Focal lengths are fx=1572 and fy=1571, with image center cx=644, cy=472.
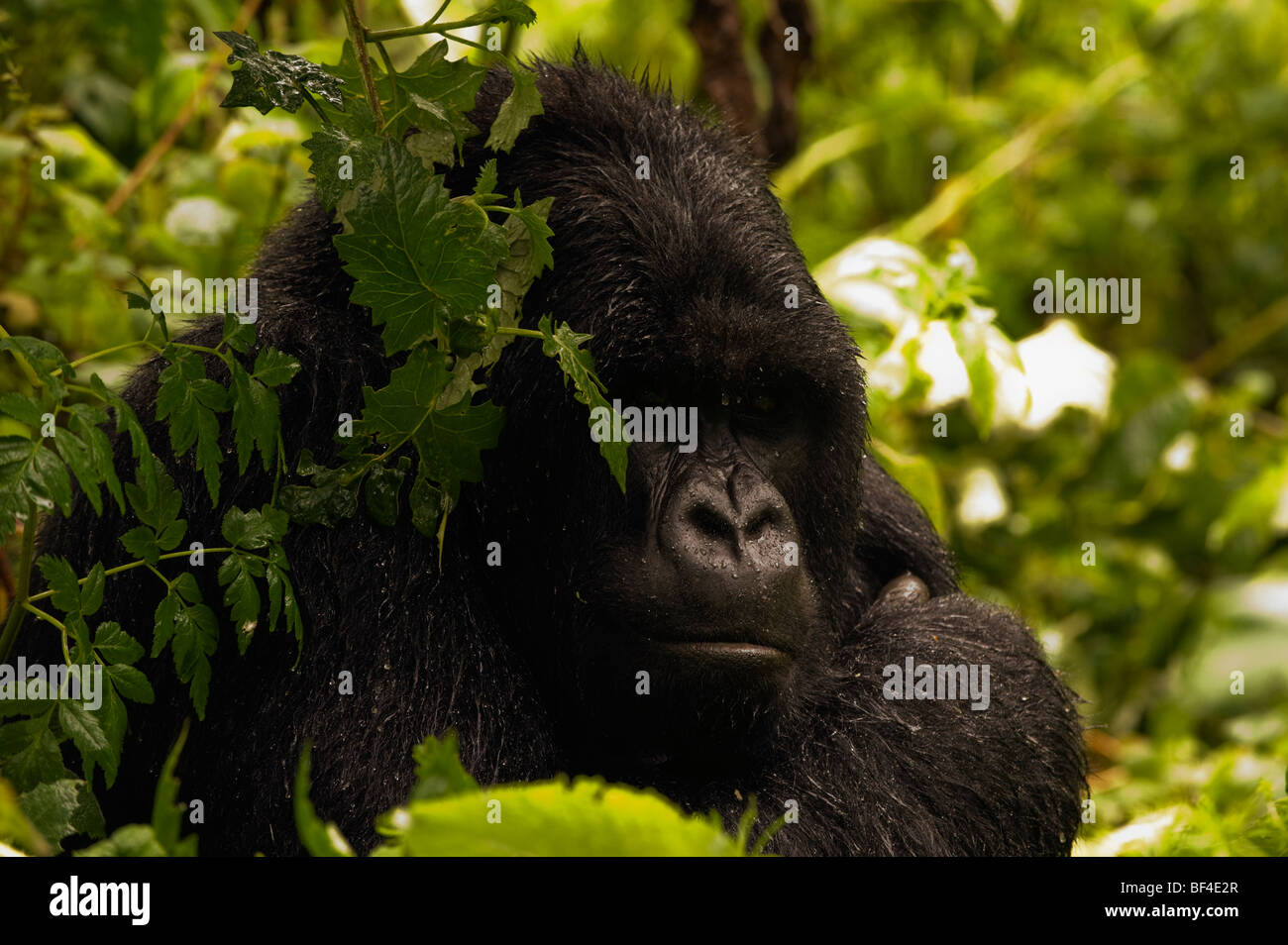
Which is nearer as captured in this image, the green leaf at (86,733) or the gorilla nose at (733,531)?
the green leaf at (86,733)

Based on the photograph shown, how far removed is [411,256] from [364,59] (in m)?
0.41

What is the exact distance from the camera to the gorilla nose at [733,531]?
300 cm

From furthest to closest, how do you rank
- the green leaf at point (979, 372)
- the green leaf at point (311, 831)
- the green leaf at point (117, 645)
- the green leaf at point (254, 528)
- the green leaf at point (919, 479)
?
the green leaf at point (919, 479) → the green leaf at point (979, 372) → the green leaf at point (254, 528) → the green leaf at point (117, 645) → the green leaf at point (311, 831)

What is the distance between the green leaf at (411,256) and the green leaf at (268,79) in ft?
0.98

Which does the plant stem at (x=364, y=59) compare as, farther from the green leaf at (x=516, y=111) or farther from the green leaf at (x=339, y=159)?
the green leaf at (x=516, y=111)

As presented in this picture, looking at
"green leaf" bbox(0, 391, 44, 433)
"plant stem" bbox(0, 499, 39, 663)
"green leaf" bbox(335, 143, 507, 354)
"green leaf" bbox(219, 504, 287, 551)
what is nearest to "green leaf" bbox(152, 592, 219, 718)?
"green leaf" bbox(219, 504, 287, 551)

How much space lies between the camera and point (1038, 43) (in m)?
8.56

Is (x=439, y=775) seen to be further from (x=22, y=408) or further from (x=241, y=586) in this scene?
(x=22, y=408)

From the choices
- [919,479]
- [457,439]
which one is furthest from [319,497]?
[919,479]

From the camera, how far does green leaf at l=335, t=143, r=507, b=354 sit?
8.60 feet

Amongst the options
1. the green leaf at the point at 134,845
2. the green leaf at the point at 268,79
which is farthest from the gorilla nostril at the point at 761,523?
the green leaf at the point at 134,845

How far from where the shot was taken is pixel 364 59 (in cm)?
278

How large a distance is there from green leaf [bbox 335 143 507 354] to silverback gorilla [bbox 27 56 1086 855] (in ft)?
1.78
